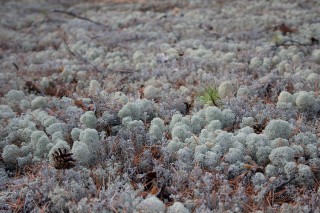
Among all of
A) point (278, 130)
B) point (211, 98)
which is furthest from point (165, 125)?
point (278, 130)

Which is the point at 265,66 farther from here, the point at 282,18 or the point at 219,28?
the point at 282,18

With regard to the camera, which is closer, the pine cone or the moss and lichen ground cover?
the moss and lichen ground cover

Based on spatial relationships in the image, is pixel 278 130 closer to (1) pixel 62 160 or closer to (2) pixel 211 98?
(2) pixel 211 98

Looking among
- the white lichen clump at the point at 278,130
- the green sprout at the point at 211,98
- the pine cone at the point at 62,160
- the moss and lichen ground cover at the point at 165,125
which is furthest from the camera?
the green sprout at the point at 211,98

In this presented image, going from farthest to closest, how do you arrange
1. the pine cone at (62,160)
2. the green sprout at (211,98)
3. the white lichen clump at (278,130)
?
the green sprout at (211,98) < the white lichen clump at (278,130) < the pine cone at (62,160)

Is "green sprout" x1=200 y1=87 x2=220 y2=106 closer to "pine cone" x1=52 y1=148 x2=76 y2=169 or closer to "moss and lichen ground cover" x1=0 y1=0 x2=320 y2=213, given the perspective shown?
"moss and lichen ground cover" x1=0 y1=0 x2=320 y2=213

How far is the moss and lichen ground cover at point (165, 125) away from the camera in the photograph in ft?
8.96

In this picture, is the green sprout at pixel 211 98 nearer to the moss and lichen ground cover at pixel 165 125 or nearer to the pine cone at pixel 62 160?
the moss and lichen ground cover at pixel 165 125

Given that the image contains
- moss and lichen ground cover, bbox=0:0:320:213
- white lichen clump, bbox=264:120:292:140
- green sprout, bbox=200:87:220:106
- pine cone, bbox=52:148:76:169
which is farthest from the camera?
green sprout, bbox=200:87:220:106

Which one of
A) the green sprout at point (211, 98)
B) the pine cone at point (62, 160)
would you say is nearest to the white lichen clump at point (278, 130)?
the green sprout at point (211, 98)

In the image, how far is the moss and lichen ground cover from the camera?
273cm

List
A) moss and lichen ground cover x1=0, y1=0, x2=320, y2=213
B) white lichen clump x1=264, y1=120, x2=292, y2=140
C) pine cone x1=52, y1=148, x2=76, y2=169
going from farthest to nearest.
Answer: white lichen clump x1=264, y1=120, x2=292, y2=140, pine cone x1=52, y1=148, x2=76, y2=169, moss and lichen ground cover x1=0, y1=0, x2=320, y2=213

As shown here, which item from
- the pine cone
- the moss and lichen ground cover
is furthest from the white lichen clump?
the pine cone

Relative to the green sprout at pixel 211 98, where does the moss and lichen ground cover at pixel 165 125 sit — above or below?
below
